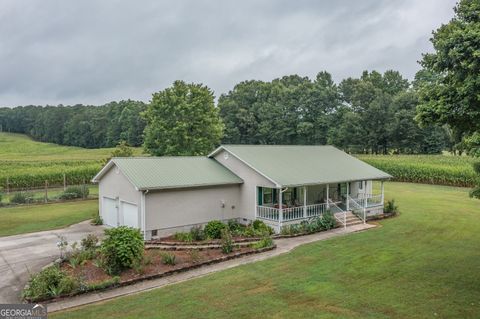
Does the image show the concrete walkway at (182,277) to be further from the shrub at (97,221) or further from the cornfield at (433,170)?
the cornfield at (433,170)

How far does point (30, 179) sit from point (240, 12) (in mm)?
25508

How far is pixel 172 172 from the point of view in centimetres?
1992

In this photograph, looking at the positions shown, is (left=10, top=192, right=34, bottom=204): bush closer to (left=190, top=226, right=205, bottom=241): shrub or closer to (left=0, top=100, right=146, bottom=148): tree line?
(left=190, top=226, right=205, bottom=241): shrub

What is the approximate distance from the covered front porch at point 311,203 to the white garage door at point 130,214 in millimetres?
6309

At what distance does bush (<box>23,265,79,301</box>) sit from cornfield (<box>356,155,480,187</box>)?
114 ft

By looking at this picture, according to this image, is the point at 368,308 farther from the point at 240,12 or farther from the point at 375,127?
the point at 375,127

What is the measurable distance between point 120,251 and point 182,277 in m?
2.33

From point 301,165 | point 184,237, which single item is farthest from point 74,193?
point 301,165

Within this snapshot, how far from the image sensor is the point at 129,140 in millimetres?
81812

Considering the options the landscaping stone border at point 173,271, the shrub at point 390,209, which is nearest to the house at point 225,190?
the shrub at point 390,209

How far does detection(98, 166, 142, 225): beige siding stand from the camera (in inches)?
736

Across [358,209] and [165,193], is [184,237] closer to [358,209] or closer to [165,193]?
[165,193]

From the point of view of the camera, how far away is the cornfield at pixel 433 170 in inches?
1439

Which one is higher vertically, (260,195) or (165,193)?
(165,193)
